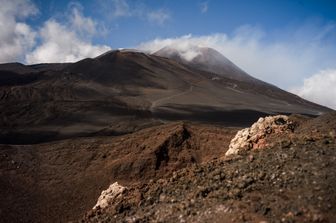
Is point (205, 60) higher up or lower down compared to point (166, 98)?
higher up

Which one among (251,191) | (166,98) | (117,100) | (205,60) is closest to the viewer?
(251,191)

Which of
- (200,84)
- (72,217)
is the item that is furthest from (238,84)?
(72,217)

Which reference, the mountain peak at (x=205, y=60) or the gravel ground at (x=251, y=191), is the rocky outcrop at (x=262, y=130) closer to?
the gravel ground at (x=251, y=191)

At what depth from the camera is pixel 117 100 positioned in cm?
5234

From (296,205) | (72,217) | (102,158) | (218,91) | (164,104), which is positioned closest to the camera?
(296,205)

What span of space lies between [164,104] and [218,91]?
20890 mm

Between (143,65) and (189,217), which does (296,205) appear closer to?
(189,217)

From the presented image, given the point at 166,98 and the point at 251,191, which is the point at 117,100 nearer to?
the point at 166,98

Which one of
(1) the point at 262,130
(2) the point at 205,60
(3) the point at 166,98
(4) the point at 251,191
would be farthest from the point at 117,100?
(2) the point at 205,60

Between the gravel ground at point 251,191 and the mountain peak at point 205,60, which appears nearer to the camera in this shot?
the gravel ground at point 251,191

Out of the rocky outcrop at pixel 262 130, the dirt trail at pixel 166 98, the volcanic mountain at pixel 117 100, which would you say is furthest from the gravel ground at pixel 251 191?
the dirt trail at pixel 166 98

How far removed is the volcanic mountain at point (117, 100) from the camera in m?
37.7

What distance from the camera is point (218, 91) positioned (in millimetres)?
69375

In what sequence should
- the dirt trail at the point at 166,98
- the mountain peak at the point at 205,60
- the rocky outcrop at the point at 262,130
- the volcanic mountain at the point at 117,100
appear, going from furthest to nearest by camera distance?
the mountain peak at the point at 205,60
the dirt trail at the point at 166,98
the volcanic mountain at the point at 117,100
the rocky outcrop at the point at 262,130
